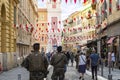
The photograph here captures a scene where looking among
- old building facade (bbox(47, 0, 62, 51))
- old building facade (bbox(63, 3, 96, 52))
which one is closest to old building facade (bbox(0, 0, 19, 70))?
old building facade (bbox(63, 3, 96, 52))

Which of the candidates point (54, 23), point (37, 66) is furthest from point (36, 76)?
point (54, 23)

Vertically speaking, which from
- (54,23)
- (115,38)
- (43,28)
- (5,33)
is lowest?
(115,38)

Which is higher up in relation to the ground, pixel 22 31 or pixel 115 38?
pixel 22 31

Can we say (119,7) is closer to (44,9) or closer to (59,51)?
(59,51)

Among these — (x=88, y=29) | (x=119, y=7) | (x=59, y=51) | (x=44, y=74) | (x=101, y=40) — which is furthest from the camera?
(x=88, y=29)

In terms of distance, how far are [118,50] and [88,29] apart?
49.9 meters

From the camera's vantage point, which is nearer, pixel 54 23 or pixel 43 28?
pixel 54 23

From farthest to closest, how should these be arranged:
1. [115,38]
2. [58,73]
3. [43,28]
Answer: [43,28] < [115,38] < [58,73]

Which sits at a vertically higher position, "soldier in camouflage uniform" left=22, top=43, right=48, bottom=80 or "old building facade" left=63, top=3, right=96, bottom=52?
"old building facade" left=63, top=3, right=96, bottom=52

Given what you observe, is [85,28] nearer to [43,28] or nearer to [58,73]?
[43,28]

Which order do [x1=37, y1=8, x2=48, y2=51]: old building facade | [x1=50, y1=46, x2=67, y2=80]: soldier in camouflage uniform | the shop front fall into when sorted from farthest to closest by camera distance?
1. [x1=37, y1=8, x2=48, y2=51]: old building facade
2. the shop front
3. [x1=50, y1=46, x2=67, y2=80]: soldier in camouflage uniform

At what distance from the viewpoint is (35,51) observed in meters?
13.0

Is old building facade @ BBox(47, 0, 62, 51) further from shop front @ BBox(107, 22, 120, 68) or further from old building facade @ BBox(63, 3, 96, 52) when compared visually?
shop front @ BBox(107, 22, 120, 68)

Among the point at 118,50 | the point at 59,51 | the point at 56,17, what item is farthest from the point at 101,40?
the point at 56,17
